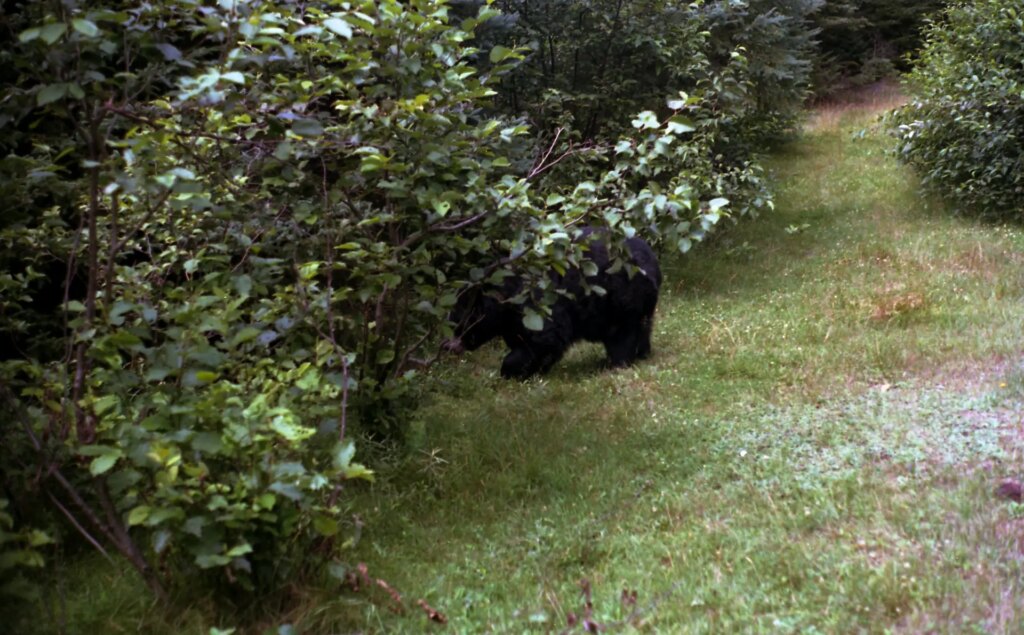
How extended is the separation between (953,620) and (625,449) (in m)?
2.51

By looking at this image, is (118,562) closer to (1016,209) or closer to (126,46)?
(126,46)

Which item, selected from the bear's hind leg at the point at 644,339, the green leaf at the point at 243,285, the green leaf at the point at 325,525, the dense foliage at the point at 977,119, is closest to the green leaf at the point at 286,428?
the green leaf at the point at 325,525

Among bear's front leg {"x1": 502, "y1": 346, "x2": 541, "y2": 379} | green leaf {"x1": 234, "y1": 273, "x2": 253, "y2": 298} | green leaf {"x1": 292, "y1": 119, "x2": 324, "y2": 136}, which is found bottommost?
bear's front leg {"x1": 502, "y1": 346, "x2": 541, "y2": 379}

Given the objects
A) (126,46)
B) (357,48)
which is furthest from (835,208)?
(126,46)

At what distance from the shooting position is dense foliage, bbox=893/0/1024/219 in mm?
11062

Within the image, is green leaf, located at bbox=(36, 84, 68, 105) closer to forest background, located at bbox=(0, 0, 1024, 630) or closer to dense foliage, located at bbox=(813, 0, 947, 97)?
forest background, located at bbox=(0, 0, 1024, 630)

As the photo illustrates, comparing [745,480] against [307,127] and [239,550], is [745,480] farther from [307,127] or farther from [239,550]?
[307,127]

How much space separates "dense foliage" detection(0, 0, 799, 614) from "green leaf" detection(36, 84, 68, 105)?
0.4 inches

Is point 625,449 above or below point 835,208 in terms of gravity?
above

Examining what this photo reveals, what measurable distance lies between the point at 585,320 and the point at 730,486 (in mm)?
3362

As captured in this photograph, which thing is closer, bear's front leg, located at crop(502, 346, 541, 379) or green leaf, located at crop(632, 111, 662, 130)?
green leaf, located at crop(632, 111, 662, 130)

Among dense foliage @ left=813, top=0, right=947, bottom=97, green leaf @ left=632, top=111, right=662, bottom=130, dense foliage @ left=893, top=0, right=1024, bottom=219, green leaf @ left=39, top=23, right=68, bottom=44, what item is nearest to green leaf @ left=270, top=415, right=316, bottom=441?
green leaf @ left=39, top=23, right=68, bottom=44

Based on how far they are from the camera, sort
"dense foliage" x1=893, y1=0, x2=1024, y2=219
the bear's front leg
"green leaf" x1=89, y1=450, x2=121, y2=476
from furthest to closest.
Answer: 1. "dense foliage" x1=893, y1=0, x2=1024, y2=219
2. the bear's front leg
3. "green leaf" x1=89, y1=450, x2=121, y2=476

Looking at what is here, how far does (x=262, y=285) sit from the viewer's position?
4.11 metres
